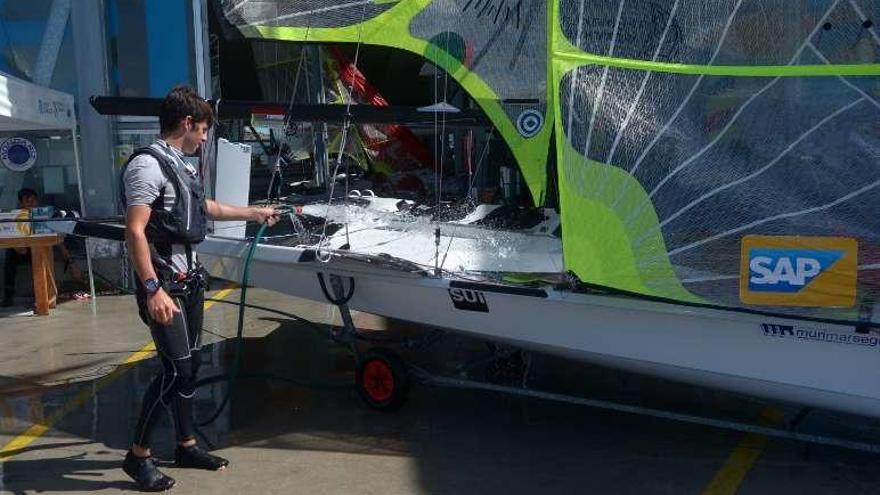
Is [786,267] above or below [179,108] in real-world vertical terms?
below

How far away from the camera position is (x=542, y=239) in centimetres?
609

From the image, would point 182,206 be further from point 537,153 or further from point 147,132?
point 147,132

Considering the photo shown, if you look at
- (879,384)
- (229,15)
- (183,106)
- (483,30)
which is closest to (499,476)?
(879,384)

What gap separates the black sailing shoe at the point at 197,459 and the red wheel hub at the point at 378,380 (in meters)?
1.10

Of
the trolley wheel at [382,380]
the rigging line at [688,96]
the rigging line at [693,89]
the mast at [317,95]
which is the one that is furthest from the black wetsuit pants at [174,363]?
the mast at [317,95]

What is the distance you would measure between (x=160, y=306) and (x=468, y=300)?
1625mm

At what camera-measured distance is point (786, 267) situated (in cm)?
414

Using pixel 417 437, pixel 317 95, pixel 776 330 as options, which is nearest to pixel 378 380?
pixel 417 437

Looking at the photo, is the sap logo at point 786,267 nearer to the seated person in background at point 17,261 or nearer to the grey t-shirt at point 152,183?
the grey t-shirt at point 152,183

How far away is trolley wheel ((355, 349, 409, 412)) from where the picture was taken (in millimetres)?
5355

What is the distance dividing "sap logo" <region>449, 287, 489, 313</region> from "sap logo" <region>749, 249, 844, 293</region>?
137cm

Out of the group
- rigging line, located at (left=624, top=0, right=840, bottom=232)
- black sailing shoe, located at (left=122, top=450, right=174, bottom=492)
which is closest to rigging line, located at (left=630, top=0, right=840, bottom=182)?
rigging line, located at (left=624, top=0, right=840, bottom=232)

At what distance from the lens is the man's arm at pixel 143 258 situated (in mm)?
4035

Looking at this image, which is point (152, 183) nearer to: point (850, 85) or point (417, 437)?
point (417, 437)
